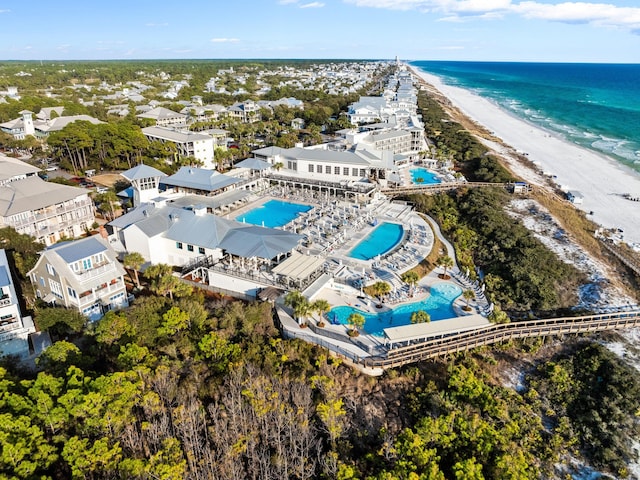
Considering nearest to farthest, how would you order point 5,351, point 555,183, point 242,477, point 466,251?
1. point 242,477
2. point 5,351
3. point 466,251
4. point 555,183

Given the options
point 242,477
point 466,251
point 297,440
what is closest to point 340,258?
point 466,251

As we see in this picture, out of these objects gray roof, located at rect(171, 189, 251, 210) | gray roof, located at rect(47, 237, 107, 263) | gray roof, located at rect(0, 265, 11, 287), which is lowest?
gray roof, located at rect(171, 189, 251, 210)

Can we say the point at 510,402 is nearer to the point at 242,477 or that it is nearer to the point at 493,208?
the point at 242,477

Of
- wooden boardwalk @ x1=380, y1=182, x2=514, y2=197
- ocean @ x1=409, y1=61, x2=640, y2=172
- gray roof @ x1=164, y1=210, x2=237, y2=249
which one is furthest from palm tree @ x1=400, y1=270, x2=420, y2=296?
ocean @ x1=409, y1=61, x2=640, y2=172

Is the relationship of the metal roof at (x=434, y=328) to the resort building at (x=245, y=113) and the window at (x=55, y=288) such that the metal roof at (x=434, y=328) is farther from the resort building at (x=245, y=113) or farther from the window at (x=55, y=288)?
the resort building at (x=245, y=113)

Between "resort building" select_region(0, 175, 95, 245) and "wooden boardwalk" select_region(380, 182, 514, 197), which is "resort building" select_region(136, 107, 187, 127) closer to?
"resort building" select_region(0, 175, 95, 245)

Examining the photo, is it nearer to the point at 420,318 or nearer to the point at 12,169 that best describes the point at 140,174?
the point at 12,169
